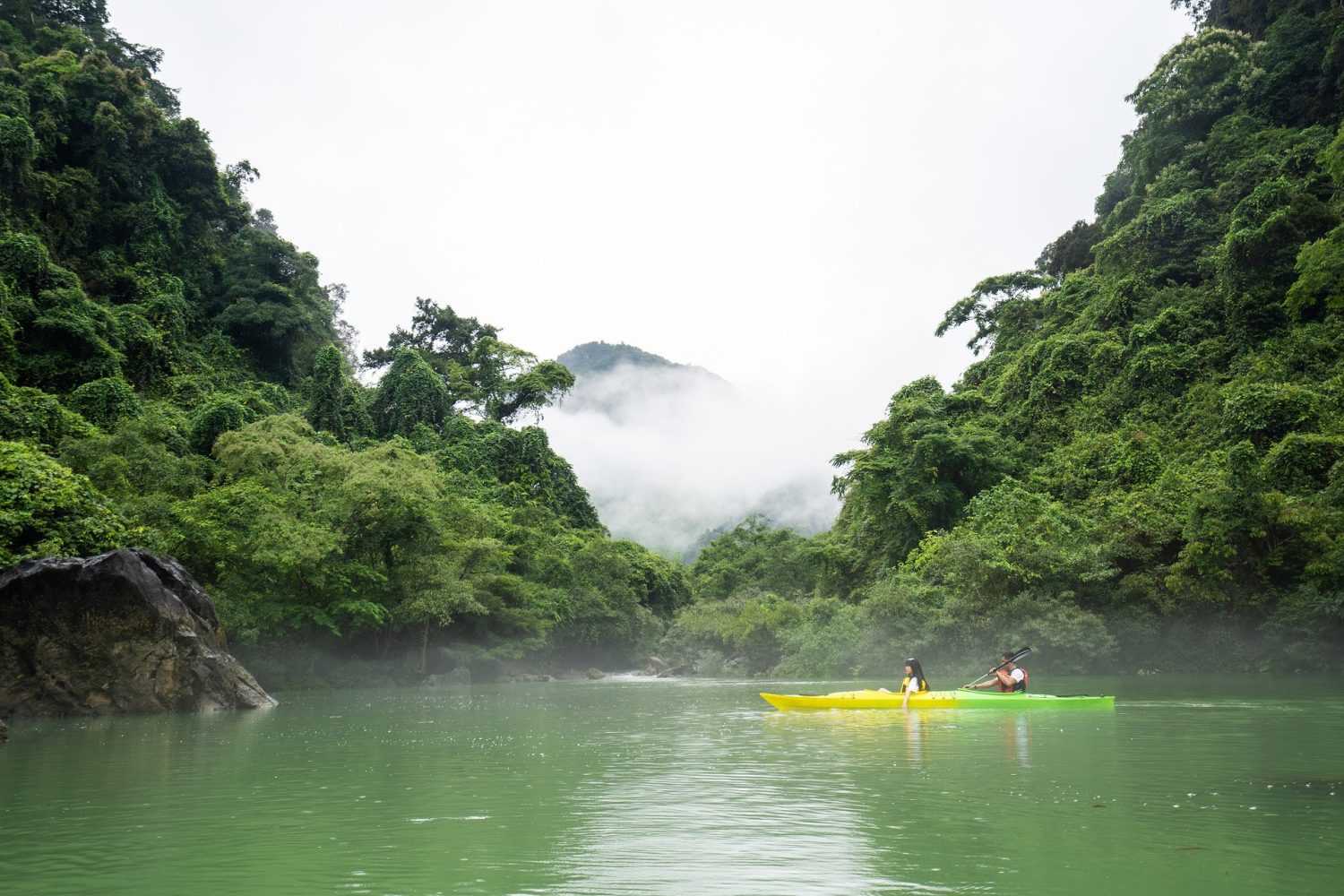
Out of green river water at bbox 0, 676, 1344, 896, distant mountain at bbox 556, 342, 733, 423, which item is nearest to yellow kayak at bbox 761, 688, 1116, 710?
green river water at bbox 0, 676, 1344, 896

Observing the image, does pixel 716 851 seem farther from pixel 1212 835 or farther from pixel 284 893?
pixel 1212 835

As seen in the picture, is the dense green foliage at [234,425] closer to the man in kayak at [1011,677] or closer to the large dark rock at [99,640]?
the large dark rock at [99,640]

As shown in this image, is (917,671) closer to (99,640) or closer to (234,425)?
(99,640)

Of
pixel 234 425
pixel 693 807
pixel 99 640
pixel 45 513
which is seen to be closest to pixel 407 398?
pixel 234 425

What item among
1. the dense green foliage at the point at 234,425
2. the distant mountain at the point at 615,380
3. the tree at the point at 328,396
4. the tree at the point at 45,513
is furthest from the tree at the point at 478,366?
the distant mountain at the point at 615,380

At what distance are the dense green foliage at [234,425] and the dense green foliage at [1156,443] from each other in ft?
33.4

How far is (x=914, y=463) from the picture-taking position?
3978 centimetres

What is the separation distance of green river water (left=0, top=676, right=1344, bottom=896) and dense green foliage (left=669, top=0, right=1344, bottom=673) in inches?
513

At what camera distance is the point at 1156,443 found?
35.8 meters

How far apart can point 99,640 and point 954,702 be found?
15.3 metres

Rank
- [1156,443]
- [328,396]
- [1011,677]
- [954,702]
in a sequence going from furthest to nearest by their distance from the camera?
[328,396]
[1156,443]
[1011,677]
[954,702]

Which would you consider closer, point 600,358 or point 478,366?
point 478,366

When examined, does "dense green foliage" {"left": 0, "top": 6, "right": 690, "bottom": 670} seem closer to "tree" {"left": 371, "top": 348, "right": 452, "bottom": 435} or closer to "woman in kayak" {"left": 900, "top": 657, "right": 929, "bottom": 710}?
"tree" {"left": 371, "top": 348, "right": 452, "bottom": 435}

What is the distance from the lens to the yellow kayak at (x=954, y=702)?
58.0 feet
